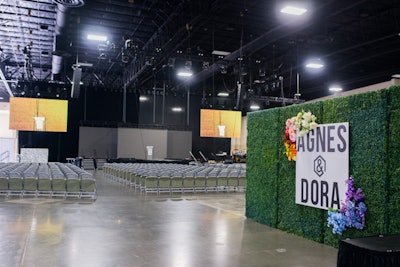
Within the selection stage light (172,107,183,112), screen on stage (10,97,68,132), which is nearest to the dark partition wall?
screen on stage (10,97,68,132)

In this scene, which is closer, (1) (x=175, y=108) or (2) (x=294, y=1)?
(2) (x=294, y=1)

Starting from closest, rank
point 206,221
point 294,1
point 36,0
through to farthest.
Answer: point 206,221, point 294,1, point 36,0

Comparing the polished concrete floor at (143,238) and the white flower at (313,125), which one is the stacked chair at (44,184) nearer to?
the polished concrete floor at (143,238)

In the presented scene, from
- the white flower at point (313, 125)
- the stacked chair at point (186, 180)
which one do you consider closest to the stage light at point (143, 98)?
the stacked chair at point (186, 180)

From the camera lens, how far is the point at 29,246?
17.9ft

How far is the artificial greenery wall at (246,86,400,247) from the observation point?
489 cm

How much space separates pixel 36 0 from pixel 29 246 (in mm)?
10014

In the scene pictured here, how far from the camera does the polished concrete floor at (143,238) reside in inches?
194

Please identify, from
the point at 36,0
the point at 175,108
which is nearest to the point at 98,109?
the point at 175,108

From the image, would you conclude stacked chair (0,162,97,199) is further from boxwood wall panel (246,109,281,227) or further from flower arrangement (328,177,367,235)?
flower arrangement (328,177,367,235)

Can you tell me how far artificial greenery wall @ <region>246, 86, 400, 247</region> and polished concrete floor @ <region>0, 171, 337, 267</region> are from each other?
35 cm

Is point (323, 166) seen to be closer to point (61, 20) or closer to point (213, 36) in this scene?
point (61, 20)

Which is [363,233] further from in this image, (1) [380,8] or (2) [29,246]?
(1) [380,8]

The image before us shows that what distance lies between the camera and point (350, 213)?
5188 mm
